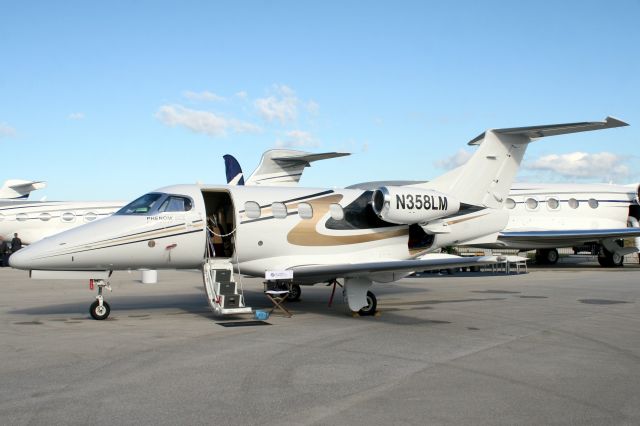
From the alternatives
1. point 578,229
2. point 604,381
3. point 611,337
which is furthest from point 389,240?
point 578,229

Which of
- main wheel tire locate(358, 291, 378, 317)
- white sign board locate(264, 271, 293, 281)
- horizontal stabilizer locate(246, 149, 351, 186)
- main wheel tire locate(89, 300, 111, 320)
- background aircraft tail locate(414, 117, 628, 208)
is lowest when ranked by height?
main wheel tire locate(358, 291, 378, 317)

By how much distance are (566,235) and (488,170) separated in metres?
14.4

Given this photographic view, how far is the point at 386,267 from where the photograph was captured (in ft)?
37.6

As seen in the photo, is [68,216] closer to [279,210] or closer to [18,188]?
[18,188]

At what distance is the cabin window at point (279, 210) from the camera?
43.0 ft

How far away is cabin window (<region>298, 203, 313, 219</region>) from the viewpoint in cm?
1345

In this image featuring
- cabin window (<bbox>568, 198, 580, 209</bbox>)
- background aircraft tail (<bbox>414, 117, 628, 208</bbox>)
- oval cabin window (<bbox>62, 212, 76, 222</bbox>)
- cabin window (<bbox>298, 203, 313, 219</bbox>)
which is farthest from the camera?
oval cabin window (<bbox>62, 212, 76, 222</bbox>)

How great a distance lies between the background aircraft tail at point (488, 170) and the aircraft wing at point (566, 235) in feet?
40.4

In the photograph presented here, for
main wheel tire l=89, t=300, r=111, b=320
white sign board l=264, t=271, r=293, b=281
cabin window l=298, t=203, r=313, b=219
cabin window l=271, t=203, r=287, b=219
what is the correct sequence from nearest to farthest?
main wheel tire l=89, t=300, r=111, b=320
white sign board l=264, t=271, r=293, b=281
cabin window l=271, t=203, r=287, b=219
cabin window l=298, t=203, r=313, b=219

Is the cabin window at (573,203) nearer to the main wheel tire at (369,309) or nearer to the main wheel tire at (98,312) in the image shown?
the main wheel tire at (369,309)

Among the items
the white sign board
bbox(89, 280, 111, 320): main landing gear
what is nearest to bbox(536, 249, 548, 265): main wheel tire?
the white sign board

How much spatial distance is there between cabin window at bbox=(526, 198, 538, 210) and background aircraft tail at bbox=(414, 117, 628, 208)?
46.9ft

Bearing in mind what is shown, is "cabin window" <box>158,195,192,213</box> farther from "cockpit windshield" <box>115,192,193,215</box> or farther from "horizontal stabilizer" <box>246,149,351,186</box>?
"horizontal stabilizer" <box>246,149,351,186</box>

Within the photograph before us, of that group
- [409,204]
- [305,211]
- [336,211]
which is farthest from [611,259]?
[305,211]
